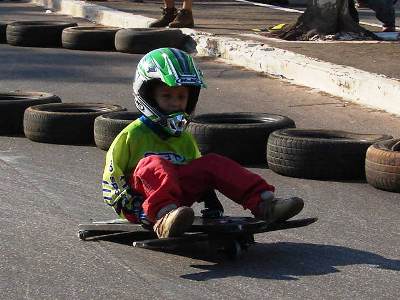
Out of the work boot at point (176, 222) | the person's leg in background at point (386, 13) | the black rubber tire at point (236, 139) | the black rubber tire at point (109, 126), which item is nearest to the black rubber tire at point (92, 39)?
the person's leg in background at point (386, 13)

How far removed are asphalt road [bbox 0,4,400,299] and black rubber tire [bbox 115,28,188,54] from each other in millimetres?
5434

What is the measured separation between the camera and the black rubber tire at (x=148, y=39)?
14.6 metres

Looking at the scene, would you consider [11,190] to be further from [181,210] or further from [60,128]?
[181,210]

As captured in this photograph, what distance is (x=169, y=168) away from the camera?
5.30 m

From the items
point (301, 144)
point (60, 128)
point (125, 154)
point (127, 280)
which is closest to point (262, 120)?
point (301, 144)

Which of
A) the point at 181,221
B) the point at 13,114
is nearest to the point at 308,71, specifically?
the point at 13,114

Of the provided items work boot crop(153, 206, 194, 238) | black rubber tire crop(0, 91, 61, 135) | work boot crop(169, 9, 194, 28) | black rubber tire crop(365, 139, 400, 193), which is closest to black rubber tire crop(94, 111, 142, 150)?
black rubber tire crop(0, 91, 61, 135)

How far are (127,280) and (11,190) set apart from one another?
7.31 feet

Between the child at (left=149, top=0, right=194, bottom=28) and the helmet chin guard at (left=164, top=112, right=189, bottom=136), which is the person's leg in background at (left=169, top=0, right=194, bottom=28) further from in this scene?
the helmet chin guard at (left=164, top=112, right=189, bottom=136)

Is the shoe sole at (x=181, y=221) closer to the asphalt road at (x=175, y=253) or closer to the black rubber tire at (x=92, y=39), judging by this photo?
the asphalt road at (x=175, y=253)

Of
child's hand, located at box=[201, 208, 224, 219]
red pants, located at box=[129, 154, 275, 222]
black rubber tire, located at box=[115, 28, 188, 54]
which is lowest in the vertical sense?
black rubber tire, located at box=[115, 28, 188, 54]

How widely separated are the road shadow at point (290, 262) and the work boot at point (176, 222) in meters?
0.21

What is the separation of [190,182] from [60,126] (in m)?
3.42

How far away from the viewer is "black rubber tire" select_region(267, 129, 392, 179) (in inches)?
283
